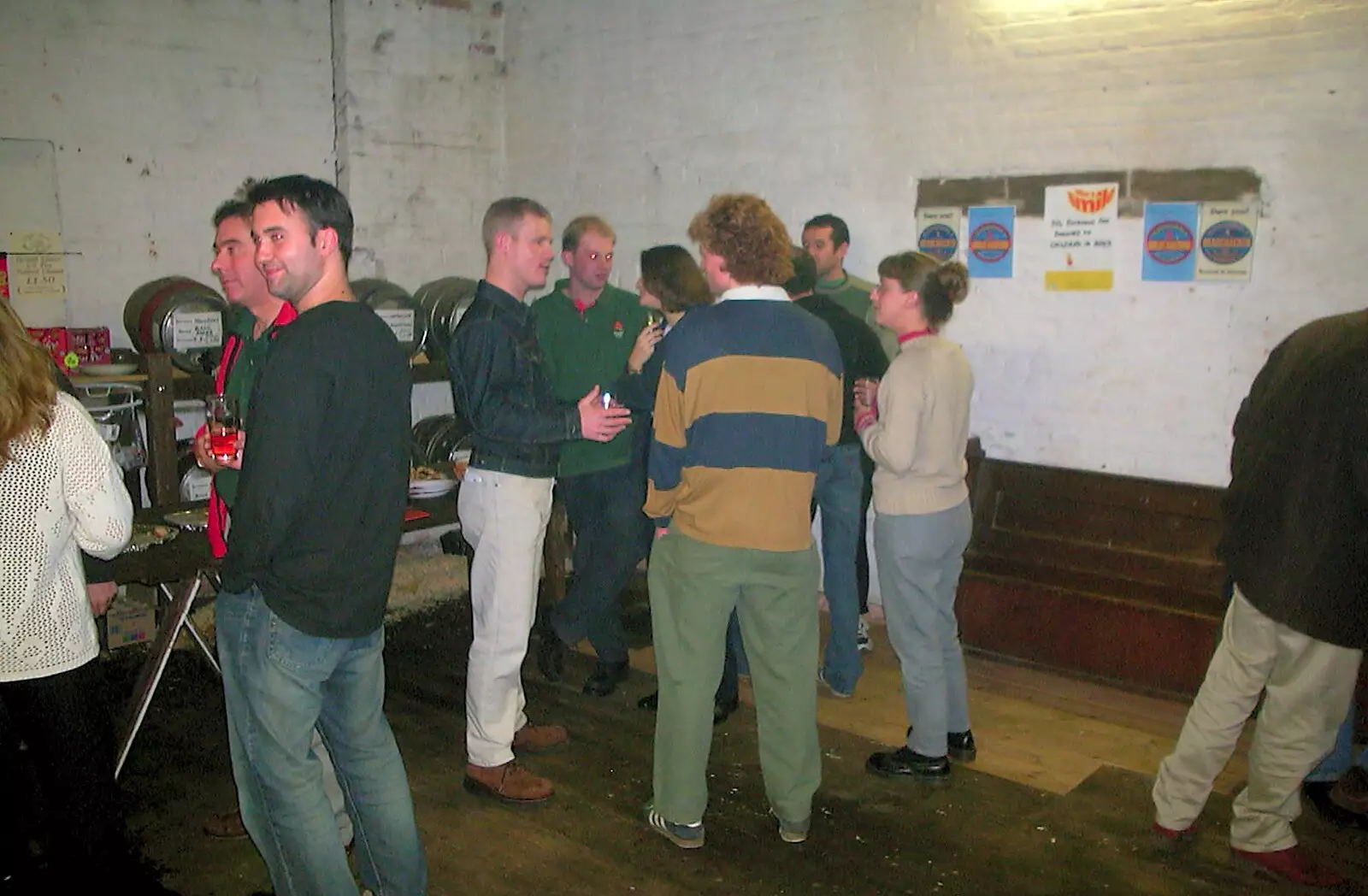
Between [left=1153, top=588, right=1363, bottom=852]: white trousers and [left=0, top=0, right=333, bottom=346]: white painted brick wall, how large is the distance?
4.53 metres

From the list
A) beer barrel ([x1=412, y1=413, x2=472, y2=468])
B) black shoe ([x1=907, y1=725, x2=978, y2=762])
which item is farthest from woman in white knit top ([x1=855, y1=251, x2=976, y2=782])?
beer barrel ([x1=412, y1=413, x2=472, y2=468])

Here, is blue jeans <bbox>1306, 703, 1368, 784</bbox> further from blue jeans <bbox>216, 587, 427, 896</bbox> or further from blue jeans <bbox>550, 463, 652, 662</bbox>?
blue jeans <bbox>216, 587, 427, 896</bbox>

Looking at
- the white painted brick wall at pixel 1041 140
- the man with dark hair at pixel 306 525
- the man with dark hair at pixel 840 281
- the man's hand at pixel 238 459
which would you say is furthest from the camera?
the man with dark hair at pixel 840 281

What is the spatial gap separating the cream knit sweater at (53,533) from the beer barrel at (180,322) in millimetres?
2366

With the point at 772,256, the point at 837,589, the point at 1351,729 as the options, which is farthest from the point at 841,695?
the point at 772,256

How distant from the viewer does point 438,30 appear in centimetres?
597

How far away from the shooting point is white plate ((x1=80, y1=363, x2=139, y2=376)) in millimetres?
4422

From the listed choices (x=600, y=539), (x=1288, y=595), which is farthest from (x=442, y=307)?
(x=1288, y=595)

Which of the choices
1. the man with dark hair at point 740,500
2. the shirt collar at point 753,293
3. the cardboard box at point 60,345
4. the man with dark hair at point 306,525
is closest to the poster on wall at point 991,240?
the man with dark hair at point 740,500

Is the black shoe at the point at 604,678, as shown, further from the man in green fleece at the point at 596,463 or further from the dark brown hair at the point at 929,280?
the dark brown hair at the point at 929,280

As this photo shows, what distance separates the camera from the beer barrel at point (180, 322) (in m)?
4.54

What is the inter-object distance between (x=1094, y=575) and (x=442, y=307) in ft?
10.3

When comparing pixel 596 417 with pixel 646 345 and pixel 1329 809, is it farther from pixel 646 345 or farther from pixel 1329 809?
pixel 1329 809

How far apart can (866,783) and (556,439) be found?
141 cm
